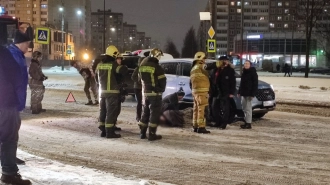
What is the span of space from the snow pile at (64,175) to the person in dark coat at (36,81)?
23.7 feet

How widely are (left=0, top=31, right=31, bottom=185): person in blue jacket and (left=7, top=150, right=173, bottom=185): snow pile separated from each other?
1.32ft

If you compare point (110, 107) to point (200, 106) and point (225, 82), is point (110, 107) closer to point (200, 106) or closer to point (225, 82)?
point (200, 106)

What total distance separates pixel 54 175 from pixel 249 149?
416 centimetres

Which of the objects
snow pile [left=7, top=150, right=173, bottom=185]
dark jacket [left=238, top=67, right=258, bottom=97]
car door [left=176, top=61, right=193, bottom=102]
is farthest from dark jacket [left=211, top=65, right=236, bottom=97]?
snow pile [left=7, top=150, right=173, bottom=185]

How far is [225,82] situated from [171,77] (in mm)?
3044

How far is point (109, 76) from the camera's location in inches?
389

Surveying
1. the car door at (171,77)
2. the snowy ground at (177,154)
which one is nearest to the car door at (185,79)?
the car door at (171,77)

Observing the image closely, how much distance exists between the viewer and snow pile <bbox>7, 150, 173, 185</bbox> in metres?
6.08

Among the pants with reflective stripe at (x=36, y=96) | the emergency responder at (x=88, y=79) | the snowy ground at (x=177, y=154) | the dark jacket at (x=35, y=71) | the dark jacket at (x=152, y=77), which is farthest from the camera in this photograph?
the emergency responder at (x=88, y=79)

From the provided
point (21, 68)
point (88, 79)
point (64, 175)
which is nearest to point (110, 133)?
point (64, 175)

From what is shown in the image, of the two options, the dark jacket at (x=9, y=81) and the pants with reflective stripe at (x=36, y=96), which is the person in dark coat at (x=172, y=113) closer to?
the pants with reflective stripe at (x=36, y=96)

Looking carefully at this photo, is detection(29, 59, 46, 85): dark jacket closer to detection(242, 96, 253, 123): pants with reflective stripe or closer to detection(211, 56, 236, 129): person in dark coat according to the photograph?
detection(211, 56, 236, 129): person in dark coat

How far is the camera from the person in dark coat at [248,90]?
11633mm

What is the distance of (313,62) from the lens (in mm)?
91875
